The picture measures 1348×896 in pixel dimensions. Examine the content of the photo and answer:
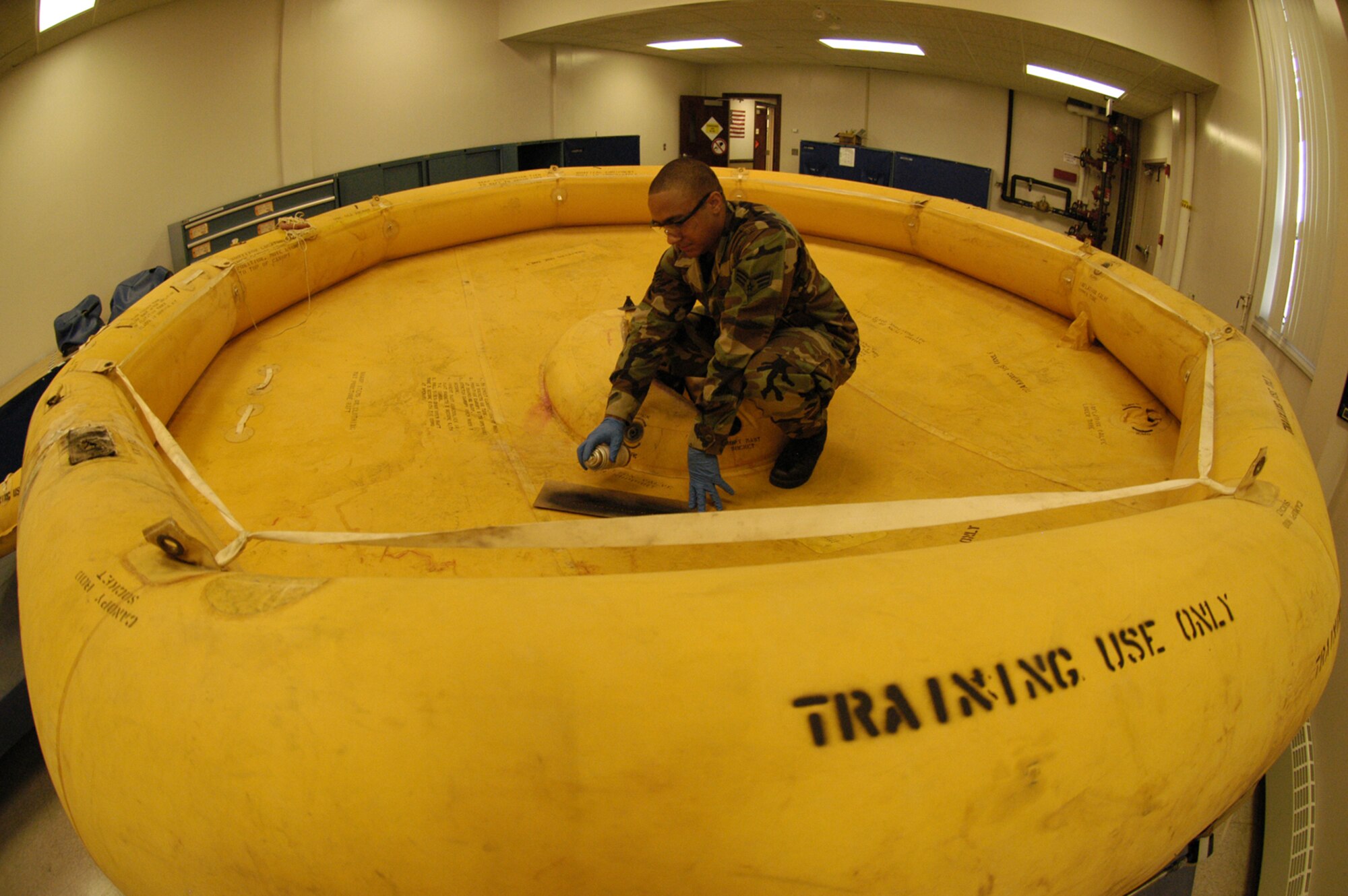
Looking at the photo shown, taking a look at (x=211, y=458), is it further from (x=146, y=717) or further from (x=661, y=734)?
(x=661, y=734)

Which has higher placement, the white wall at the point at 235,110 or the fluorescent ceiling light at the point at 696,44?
the fluorescent ceiling light at the point at 696,44

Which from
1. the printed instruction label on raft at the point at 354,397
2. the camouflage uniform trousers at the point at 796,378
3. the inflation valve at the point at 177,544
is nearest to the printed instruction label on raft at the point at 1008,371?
the camouflage uniform trousers at the point at 796,378

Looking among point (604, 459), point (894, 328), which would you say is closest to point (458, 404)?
point (604, 459)

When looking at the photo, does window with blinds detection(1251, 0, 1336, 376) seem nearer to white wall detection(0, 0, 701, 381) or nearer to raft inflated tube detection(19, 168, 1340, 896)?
→ raft inflated tube detection(19, 168, 1340, 896)

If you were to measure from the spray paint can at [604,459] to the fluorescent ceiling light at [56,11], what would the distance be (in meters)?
1.64

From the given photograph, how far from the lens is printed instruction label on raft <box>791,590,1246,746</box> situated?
2.74 ft

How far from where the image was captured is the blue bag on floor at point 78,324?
6.98 ft

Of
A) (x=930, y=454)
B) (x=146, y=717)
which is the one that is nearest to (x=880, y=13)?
(x=930, y=454)

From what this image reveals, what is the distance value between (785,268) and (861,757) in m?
1.21

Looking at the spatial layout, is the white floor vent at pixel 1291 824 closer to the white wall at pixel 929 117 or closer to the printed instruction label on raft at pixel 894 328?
the printed instruction label on raft at pixel 894 328

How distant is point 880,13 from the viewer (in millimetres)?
2605

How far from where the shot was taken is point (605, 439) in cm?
192

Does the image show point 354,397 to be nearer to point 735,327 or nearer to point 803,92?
point 735,327

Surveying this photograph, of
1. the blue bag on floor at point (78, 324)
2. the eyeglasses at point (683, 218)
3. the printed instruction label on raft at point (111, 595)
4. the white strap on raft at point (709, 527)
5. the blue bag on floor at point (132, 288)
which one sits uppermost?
the eyeglasses at point (683, 218)
